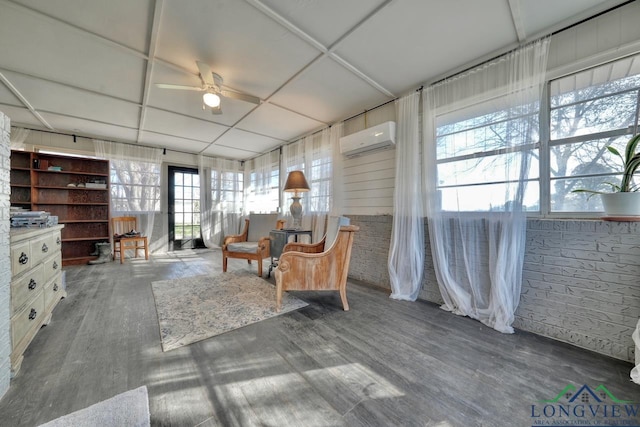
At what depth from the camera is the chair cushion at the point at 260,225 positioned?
13.2 ft

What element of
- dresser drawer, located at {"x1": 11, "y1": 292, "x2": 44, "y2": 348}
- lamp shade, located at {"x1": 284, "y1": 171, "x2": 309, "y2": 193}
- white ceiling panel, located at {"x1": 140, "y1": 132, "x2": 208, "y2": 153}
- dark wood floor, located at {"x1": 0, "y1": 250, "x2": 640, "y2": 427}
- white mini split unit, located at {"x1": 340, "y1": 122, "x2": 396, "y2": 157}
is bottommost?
dark wood floor, located at {"x1": 0, "y1": 250, "x2": 640, "y2": 427}

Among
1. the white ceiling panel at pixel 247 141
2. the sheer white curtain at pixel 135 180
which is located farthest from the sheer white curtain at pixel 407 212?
the sheer white curtain at pixel 135 180

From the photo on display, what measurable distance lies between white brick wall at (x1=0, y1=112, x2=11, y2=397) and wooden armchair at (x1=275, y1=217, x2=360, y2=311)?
1.63 m

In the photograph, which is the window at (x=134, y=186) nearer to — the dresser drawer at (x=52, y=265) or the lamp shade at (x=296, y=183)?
the dresser drawer at (x=52, y=265)

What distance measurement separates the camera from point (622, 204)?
1509mm

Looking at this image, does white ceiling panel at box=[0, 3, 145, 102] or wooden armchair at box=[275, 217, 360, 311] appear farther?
wooden armchair at box=[275, 217, 360, 311]

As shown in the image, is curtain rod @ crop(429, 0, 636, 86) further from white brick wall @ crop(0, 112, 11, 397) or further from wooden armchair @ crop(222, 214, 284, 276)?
white brick wall @ crop(0, 112, 11, 397)

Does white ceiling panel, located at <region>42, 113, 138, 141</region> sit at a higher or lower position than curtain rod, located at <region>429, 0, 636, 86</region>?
higher

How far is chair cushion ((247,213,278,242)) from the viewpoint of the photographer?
13.2ft

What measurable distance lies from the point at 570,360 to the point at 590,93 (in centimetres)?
199

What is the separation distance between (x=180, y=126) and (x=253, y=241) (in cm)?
234

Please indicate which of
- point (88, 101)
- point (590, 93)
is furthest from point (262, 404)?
point (88, 101)

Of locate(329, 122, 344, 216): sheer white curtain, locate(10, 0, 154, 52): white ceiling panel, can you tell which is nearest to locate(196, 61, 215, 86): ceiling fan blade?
locate(10, 0, 154, 52): white ceiling panel

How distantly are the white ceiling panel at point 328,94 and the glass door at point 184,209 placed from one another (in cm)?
373
